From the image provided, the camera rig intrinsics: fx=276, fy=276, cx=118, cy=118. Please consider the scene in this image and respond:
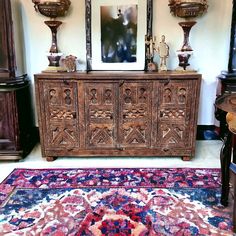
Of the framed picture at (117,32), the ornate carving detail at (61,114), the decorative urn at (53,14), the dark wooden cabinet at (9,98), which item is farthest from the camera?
the framed picture at (117,32)

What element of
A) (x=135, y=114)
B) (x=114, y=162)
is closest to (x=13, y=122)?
(x=114, y=162)

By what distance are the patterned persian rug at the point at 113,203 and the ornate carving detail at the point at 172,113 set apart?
577mm

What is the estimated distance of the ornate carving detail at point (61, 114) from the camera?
120 inches

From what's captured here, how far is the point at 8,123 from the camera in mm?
3051

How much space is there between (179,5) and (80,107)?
1619 mm

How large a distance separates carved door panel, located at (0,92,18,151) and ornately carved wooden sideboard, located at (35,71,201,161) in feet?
0.94

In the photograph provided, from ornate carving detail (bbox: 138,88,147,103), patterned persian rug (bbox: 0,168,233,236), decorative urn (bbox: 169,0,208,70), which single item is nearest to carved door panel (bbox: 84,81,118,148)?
ornate carving detail (bbox: 138,88,147,103)

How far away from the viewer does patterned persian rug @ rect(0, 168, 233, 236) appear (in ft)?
6.43

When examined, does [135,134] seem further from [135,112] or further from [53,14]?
[53,14]

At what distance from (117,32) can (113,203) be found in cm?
206

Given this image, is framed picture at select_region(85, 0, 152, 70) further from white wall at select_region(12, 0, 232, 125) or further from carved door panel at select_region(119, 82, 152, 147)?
carved door panel at select_region(119, 82, 152, 147)

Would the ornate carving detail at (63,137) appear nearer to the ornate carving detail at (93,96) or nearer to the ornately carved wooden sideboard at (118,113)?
the ornately carved wooden sideboard at (118,113)

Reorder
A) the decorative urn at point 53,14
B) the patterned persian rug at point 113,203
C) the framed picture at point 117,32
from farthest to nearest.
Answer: the framed picture at point 117,32 < the decorative urn at point 53,14 < the patterned persian rug at point 113,203

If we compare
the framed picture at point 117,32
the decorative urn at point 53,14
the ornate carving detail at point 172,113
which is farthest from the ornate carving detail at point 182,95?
the decorative urn at point 53,14
